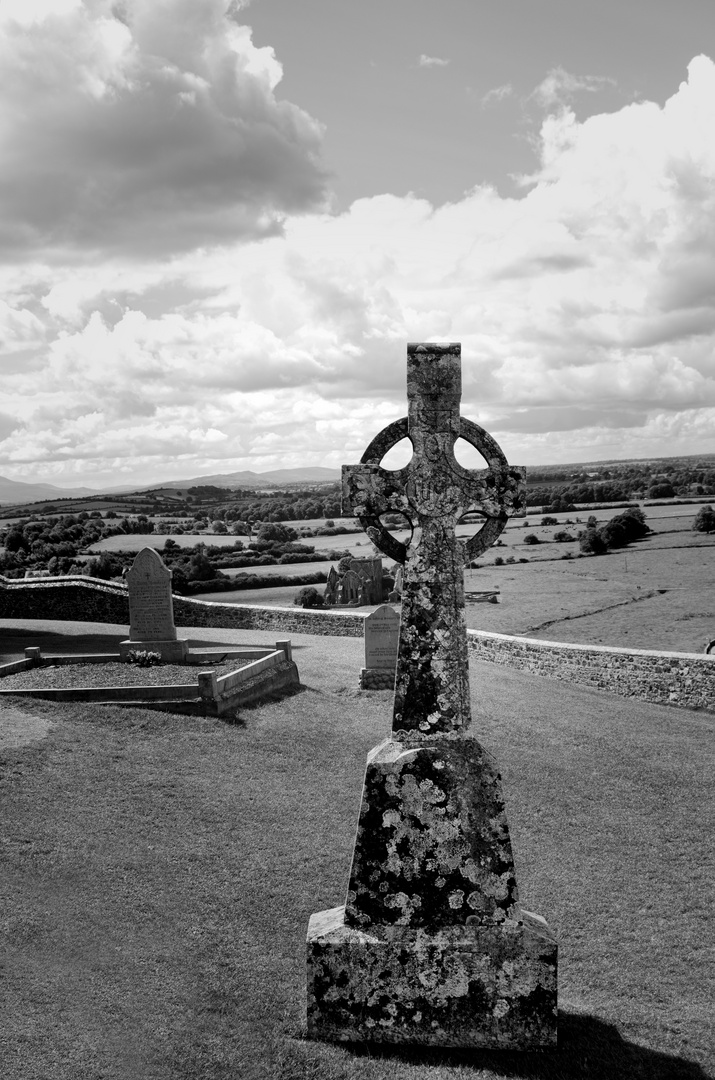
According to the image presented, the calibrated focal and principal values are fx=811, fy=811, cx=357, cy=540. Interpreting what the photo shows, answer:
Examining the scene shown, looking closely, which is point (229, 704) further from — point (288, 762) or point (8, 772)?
point (8, 772)

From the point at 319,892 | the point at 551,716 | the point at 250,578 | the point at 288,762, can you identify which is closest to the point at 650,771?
the point at 551,716

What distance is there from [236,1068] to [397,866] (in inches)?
60.3

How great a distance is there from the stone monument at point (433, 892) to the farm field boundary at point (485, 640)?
42.7ft

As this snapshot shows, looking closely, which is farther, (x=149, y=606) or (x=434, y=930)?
(x=149, y=606)

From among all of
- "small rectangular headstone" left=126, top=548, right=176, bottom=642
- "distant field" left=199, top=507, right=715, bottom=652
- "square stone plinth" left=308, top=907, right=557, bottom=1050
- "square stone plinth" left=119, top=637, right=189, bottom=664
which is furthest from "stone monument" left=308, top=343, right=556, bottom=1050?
"distant field" left=199, top=507, right=715, bottom=652

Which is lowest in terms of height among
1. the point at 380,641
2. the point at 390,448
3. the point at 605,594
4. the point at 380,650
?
the point at 605,594

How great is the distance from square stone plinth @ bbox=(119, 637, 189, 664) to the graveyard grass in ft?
12.3

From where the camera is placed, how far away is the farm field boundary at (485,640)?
17.1 metres

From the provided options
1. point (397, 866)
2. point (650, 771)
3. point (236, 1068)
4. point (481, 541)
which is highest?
point (481, 541)

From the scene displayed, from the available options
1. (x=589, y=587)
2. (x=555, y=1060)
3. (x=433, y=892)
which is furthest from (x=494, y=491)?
(x=589, y=587)

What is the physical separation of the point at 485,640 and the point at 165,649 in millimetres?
9023

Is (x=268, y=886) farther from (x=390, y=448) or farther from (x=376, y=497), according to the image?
(x=390, y=448)

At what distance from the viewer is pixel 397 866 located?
17.0 feet

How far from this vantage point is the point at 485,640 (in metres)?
22.7
